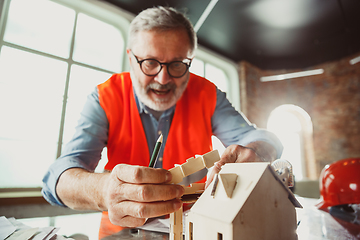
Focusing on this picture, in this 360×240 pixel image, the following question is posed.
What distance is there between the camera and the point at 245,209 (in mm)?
424

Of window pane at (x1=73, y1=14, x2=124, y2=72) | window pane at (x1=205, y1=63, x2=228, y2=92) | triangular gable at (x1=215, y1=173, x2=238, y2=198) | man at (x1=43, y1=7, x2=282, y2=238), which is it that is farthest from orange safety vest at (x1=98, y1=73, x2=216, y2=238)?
window pane at (x1=205, y1=63, x2=228, y2=92)

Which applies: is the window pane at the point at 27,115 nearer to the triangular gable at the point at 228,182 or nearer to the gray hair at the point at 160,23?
the gray hair at the point at 160,23

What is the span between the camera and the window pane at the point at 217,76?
16.1ft

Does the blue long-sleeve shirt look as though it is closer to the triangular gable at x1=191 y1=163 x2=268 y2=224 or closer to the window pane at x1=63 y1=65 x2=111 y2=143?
the triangular gable at x1=191 y1=163 x2=268 y2=224

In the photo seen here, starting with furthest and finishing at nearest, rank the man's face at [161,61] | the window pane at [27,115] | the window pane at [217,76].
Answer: the window pane at [217,76], the window pane at [27,115], the man's face at [161,61]

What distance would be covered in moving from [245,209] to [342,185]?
1.18 m

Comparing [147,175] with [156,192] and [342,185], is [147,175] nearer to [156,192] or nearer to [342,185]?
[156,192]

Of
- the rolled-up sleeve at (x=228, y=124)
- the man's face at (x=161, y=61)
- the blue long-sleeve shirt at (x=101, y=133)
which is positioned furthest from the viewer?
the rolled-up sleeve at (x=228, y=124)

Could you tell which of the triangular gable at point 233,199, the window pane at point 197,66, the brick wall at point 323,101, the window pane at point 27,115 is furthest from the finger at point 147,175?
the brick wall at point 323,101


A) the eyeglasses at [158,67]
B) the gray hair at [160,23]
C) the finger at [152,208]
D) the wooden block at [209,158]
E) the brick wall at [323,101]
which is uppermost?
the brick wall at [323,101]

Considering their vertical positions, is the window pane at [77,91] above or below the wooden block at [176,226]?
above

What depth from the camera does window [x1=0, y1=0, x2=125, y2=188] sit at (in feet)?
8.39

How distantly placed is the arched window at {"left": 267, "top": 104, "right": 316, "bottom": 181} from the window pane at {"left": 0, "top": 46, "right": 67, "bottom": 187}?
5082 millimetres

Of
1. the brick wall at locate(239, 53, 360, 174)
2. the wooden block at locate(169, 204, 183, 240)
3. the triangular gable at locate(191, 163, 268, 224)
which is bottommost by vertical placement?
the wooden block at locate(169, 204, 183, 240)
